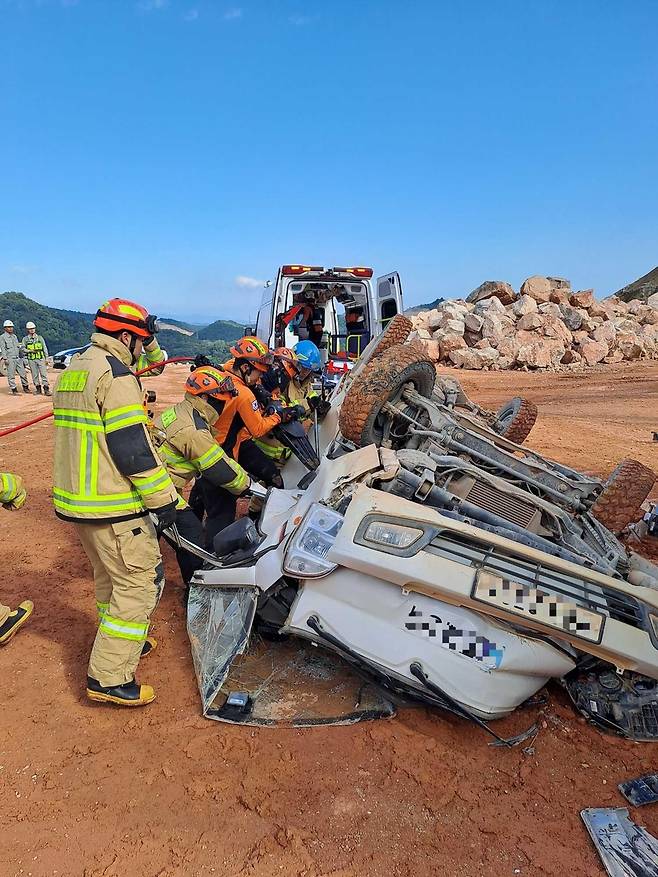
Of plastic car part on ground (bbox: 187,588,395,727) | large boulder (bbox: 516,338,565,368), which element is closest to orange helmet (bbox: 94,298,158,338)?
plastic car part on ground (bbox: 187,588,395,727)

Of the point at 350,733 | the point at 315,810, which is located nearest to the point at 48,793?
the point at 315,810

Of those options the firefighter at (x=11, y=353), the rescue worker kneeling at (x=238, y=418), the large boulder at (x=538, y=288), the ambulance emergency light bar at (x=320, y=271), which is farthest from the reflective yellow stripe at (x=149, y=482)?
the large boulder at (x=538, y=288)

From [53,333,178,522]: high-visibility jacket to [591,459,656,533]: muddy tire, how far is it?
2.32 metres

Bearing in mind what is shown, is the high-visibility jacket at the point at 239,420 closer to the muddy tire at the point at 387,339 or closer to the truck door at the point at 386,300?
the muddy tire at the point at 387,339

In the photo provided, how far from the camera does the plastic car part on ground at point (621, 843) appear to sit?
185 cm

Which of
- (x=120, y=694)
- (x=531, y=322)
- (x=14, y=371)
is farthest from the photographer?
(x=531, y=322)

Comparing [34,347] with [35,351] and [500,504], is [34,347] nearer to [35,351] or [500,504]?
[35,351]

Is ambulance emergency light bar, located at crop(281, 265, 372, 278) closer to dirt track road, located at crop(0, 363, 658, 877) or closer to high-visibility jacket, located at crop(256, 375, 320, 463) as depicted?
high-visibility jacket, located at crop(256, 375, 320, 463)

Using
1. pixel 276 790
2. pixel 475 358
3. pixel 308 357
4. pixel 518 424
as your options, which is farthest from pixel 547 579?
pixel 475 358

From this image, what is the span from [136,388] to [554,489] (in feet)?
7.75

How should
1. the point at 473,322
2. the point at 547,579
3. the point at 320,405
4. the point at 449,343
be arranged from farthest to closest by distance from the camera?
1. the point at 473,322
2. the point at 449,343
3. the point at 320,405
4. the point at 547,579

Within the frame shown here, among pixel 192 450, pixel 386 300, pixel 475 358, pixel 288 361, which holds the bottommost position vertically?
pixel 192 450

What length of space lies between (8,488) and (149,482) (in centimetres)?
104

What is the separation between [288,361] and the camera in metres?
5.25
